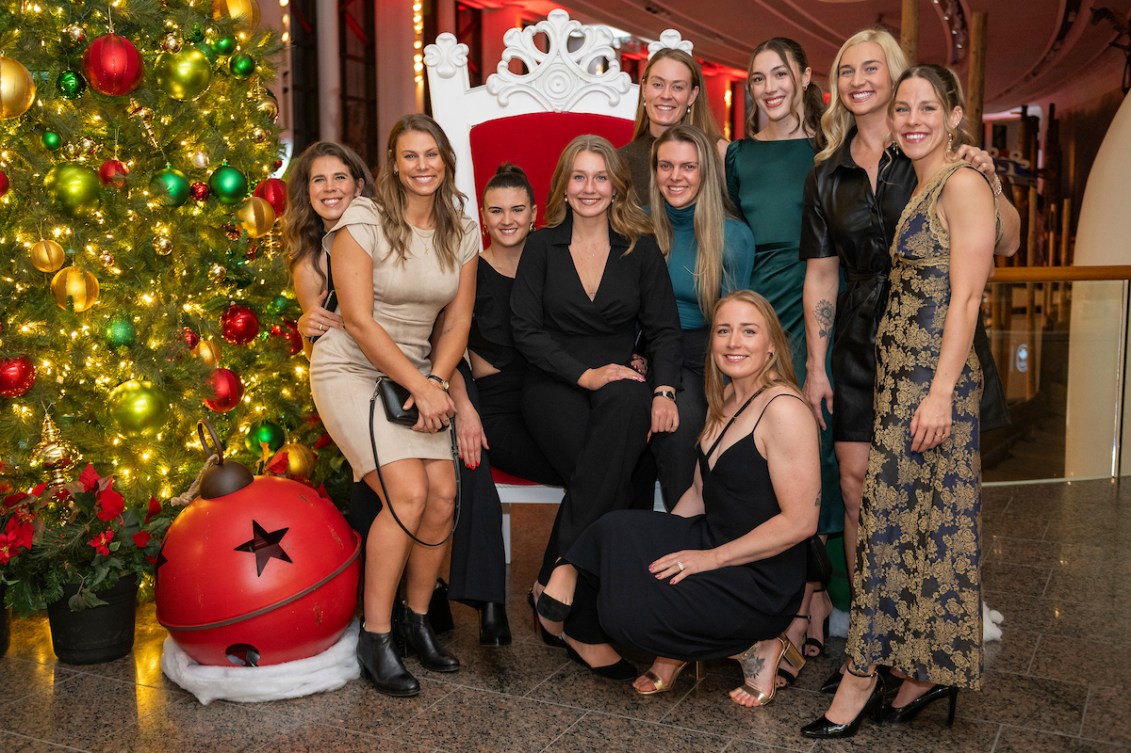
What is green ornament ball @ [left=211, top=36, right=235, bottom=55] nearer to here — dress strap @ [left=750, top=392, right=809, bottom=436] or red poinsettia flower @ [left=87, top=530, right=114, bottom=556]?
red poinsettia flower @ [left=87, top=530, right=114, bottom=556]

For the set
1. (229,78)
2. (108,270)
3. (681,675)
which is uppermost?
(229,78)

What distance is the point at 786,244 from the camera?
9.78ft

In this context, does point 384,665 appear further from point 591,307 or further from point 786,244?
point 786,244

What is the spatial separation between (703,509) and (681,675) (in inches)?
17.5

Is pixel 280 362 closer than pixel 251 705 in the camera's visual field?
No

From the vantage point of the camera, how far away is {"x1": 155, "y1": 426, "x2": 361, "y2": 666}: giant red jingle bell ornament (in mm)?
2514

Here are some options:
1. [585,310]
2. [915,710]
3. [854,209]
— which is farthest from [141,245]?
[915,710]

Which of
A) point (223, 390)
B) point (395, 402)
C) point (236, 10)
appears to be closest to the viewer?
point (395, 402)

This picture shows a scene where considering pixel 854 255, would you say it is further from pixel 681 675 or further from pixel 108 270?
pixel 108 270

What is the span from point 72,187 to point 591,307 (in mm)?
1421

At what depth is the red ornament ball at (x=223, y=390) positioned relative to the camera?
3.17 metres

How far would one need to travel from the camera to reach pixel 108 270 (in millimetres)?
3016

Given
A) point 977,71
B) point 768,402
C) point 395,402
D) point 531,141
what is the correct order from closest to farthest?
point 768,402 → point 395,402 → point 531,141 → point 977,71

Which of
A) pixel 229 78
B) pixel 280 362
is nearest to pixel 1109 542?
pixel 280 362
